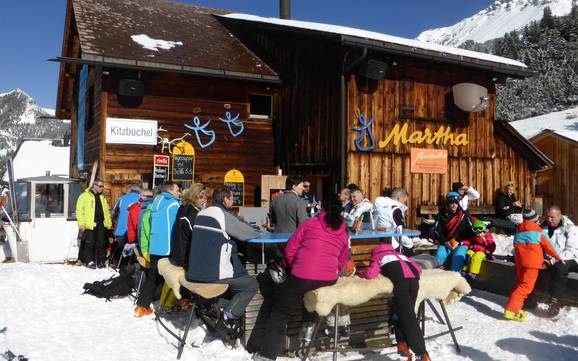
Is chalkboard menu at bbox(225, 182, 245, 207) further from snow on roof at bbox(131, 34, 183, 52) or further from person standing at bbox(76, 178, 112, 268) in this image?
snow on roof at bbox(131, 34, 183, 52)

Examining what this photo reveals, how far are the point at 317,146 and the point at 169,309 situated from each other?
6.59 meters

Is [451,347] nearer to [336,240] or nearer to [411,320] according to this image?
[411,320]

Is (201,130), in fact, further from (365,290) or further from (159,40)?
(365,290)

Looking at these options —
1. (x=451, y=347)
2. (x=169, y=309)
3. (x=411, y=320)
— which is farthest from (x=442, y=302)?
(x=169, y=309)

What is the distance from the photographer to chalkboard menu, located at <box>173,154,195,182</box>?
40.0 feet

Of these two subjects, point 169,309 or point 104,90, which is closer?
point 169,309

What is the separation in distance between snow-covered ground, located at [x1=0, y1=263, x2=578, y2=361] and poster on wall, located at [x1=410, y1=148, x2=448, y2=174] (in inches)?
194

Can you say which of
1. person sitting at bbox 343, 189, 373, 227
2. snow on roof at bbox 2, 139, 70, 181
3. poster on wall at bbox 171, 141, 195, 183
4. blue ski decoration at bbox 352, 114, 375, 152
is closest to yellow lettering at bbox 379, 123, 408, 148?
blue ski decoration at bbox 352, 114, 375, 152

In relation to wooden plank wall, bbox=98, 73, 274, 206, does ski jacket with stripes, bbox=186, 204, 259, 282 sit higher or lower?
lower

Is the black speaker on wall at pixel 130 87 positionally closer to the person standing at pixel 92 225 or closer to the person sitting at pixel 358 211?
the person standing at pixel 92 225

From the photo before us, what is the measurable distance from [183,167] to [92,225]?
10.4 ft

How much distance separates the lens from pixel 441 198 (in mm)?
12719

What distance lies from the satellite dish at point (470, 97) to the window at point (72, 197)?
9.55 m

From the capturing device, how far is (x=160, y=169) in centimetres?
1198
